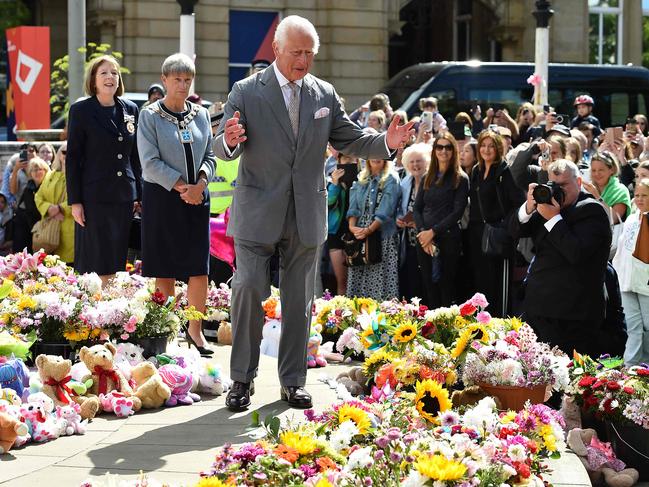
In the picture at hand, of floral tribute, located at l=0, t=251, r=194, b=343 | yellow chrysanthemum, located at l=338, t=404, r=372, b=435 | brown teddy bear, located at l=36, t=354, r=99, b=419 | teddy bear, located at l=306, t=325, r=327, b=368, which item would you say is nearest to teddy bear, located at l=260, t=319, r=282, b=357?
teddy bear, located at l=306, t=325, r=327, b=368

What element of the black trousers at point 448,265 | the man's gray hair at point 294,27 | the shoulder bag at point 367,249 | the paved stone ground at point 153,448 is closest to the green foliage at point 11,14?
the shoulder bag at point 367,249

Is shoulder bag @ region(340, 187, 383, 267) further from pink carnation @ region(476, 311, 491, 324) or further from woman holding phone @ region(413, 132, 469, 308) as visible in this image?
pink carnation @ region(476, 311, 491, 324)

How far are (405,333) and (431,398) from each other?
3.38 ft

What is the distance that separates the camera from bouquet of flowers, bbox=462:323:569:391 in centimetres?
719

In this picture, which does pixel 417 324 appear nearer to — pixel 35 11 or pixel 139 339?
pixel 139 339

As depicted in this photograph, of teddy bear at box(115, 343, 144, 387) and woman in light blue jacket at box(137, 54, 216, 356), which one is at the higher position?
woman in light blue jacket at box(137, 54, 216, 356)

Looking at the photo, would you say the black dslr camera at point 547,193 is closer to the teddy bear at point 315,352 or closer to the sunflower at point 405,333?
the sunflower at point 405,333

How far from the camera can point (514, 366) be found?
718 cm

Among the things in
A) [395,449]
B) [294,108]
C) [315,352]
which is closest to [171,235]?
[315,352]

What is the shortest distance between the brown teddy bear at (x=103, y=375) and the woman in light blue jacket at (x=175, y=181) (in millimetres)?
1487

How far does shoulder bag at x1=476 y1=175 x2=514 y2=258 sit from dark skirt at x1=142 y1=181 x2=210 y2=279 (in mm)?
3113

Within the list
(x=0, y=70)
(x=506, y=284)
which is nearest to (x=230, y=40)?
(x=0, y=70)

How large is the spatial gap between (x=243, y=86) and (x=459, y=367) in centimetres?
196

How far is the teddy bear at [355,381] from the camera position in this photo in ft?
25.7
